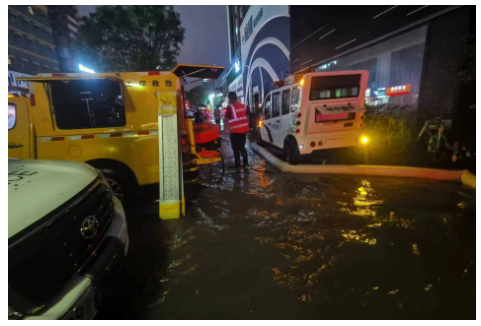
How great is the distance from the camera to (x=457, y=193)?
13.5 ft

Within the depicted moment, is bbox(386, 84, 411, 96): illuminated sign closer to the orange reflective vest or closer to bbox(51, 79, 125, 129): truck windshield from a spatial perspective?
the orange reflective vest

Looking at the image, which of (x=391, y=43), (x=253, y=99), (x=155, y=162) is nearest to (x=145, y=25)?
(x=253, y=99)

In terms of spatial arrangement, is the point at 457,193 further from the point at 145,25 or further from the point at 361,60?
the point at 145,25

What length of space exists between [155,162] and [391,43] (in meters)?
8.37

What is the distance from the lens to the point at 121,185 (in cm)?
385

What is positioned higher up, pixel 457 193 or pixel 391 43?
pixel 391 43

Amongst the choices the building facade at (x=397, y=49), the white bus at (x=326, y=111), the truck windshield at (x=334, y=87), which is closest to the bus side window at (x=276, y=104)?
the white bus at (x=326, y=111)

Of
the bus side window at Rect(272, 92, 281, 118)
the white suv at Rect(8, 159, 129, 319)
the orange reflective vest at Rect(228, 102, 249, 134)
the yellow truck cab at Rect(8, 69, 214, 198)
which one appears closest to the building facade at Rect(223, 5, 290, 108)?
the bus side window at Rect(272, 92, 281, 118)

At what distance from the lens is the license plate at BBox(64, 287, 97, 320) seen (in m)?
1.37

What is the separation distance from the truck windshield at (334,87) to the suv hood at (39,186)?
16.0 feet

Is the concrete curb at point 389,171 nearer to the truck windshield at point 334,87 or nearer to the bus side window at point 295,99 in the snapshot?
the bus side window at point 295,99

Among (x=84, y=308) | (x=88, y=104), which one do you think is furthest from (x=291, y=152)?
(x=84, y=308)

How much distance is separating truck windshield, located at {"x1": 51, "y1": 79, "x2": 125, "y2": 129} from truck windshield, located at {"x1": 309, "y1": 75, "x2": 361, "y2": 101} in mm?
4010

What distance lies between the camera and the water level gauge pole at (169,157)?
344 cm
